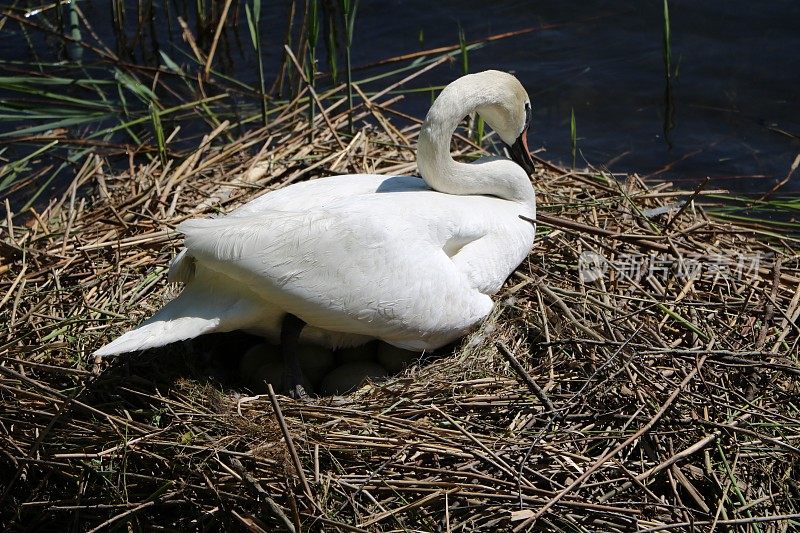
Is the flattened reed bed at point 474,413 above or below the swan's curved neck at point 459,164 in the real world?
below

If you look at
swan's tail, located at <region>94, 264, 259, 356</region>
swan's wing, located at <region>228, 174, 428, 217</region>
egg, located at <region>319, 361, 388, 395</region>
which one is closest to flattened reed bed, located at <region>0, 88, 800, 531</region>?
egg, located at <region>319, 361, 388, 395</region>

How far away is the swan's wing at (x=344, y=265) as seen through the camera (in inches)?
190

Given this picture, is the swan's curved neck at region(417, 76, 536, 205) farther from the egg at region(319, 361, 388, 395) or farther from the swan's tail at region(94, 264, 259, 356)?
the swan's tail at region(94, 264, 259, 356)

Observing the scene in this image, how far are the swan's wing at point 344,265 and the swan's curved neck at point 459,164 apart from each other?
0.59 m

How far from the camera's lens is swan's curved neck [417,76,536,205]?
218 inches

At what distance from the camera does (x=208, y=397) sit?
504 centimetres

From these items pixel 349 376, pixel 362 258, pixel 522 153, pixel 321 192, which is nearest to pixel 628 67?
pixel 522 153

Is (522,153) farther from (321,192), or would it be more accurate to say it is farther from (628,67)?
(628,67)

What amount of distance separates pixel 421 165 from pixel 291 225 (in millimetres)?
1021

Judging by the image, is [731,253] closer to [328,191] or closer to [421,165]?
[421,165]

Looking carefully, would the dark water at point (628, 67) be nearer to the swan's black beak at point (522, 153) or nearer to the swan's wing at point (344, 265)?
the swan's black beak at point (522, 153)

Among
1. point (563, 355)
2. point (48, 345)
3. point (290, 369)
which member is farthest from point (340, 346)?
point (48, 345)

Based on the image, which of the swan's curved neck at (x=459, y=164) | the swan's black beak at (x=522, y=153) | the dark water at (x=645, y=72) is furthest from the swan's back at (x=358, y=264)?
the dark water at (x=645, y=72)

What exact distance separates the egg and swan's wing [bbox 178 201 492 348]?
1.16 feet
